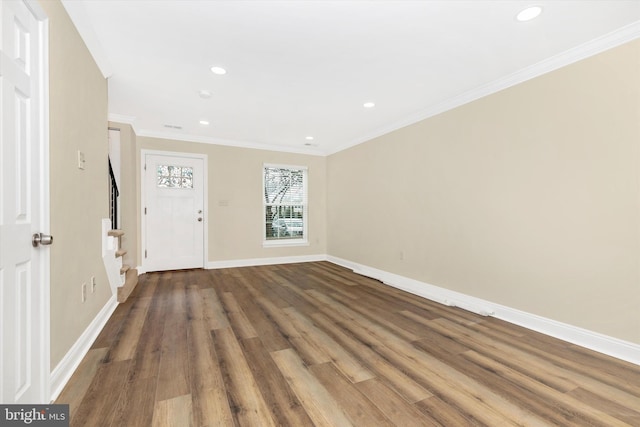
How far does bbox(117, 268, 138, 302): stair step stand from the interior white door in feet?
3.13

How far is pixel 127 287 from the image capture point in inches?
136

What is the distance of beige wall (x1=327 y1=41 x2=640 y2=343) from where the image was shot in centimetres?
209

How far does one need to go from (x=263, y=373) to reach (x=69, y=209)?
171 centimetres

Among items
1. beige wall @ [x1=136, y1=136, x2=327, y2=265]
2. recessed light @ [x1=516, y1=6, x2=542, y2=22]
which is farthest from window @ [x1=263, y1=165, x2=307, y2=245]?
recessed light @ [x1=516, y1=6, x2=542, y2=22]

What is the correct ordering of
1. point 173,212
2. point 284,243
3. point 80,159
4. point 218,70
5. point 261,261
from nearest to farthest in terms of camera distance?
point 80,159, point 218,70, point 173,212, point 261,261, point 284,243

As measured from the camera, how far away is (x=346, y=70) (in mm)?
2709

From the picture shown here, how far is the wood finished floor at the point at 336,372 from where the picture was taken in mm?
1456

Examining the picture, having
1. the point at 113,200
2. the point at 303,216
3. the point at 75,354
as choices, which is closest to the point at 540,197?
the point at 75,354

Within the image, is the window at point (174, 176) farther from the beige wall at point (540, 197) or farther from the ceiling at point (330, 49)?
the beige wall at point (540, 197)

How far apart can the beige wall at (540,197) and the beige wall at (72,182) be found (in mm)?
3588

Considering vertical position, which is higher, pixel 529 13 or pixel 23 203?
pixel 529 13

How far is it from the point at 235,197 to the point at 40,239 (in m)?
4.05

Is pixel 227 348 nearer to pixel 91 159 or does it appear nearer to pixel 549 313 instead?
pixel 91 159

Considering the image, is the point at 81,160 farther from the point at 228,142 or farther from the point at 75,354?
the point at 228,142
